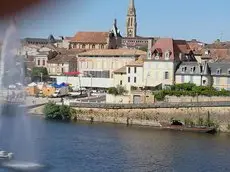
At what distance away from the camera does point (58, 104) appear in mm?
15320

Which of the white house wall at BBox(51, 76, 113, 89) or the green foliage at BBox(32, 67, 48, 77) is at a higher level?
the green foliage at BBox(32, 67, 48, 77)

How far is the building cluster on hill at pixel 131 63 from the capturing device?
50.2ft

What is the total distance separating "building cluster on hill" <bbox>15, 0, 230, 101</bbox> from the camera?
15297 millimetres

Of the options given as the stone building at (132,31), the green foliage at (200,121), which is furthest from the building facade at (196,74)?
the stone building at (132,31)

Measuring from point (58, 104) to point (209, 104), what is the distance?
4797mm

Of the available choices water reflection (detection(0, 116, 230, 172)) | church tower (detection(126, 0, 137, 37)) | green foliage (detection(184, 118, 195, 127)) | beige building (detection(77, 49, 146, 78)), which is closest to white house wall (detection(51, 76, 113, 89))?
beige building (detection(77, 49, 146, 78))

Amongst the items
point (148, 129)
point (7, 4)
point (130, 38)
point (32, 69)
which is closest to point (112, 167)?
point (148, 129)

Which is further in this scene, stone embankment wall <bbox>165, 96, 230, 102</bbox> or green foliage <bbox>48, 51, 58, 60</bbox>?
green foliage <bbox>48, 51, 58, 60</bbox>

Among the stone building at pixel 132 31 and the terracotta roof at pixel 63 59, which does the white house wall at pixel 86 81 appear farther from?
the stone building at pixel 132 31

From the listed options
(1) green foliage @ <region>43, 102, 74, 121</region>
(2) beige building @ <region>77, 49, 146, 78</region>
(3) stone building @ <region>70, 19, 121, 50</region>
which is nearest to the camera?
(1) green foliage @ <region>43, 102, 74, 121</region>

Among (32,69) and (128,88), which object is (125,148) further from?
(32,69)

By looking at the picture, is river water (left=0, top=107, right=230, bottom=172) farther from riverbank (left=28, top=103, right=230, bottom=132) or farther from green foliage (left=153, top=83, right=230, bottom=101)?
green foliage (left=153, top=83, right=230, bottom=101)

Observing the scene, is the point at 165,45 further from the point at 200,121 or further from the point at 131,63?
the point at 200,121

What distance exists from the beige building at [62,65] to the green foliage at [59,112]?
7.91 meters
